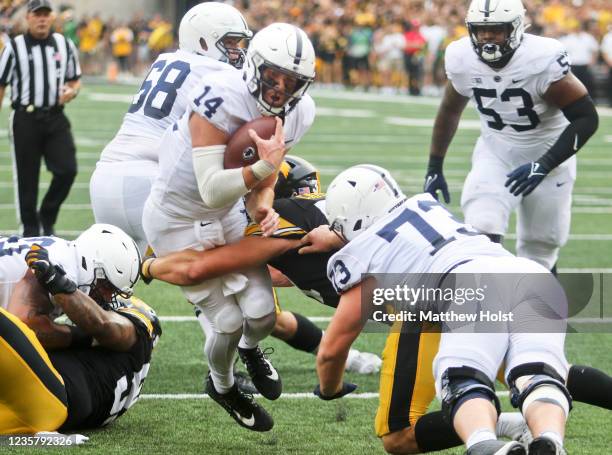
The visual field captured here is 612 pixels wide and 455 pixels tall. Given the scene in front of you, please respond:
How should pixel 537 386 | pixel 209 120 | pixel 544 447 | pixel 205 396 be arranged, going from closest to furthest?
pixel 544 447, pixel 537 386, pixel 209 120, pixel 205 396

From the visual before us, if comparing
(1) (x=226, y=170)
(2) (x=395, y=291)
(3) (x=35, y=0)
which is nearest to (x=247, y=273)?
(1) (x=226, y=170)

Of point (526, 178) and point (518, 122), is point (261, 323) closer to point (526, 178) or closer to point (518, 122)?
point (526, 178)

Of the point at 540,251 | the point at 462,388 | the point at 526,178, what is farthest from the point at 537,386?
the point at 540,251

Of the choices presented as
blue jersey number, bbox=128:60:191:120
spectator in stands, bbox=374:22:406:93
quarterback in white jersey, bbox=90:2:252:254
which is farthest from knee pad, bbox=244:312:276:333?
spectator in stands, bbox=374:22:406:93

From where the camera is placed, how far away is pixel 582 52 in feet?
63.7

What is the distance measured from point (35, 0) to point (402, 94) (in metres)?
17.1

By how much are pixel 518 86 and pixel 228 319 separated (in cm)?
210

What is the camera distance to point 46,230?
29.7 feet

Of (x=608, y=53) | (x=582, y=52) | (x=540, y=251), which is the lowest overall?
(x=608, y=53)

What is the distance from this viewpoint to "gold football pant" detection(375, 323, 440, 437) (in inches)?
163

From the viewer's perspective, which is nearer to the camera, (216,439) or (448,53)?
(216,439)

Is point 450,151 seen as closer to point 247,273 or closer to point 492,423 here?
point 247,273

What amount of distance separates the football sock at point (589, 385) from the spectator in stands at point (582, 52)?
1534cm

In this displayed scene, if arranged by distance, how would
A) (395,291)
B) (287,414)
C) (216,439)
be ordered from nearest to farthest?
(395,291), (216,439), (287,414)
